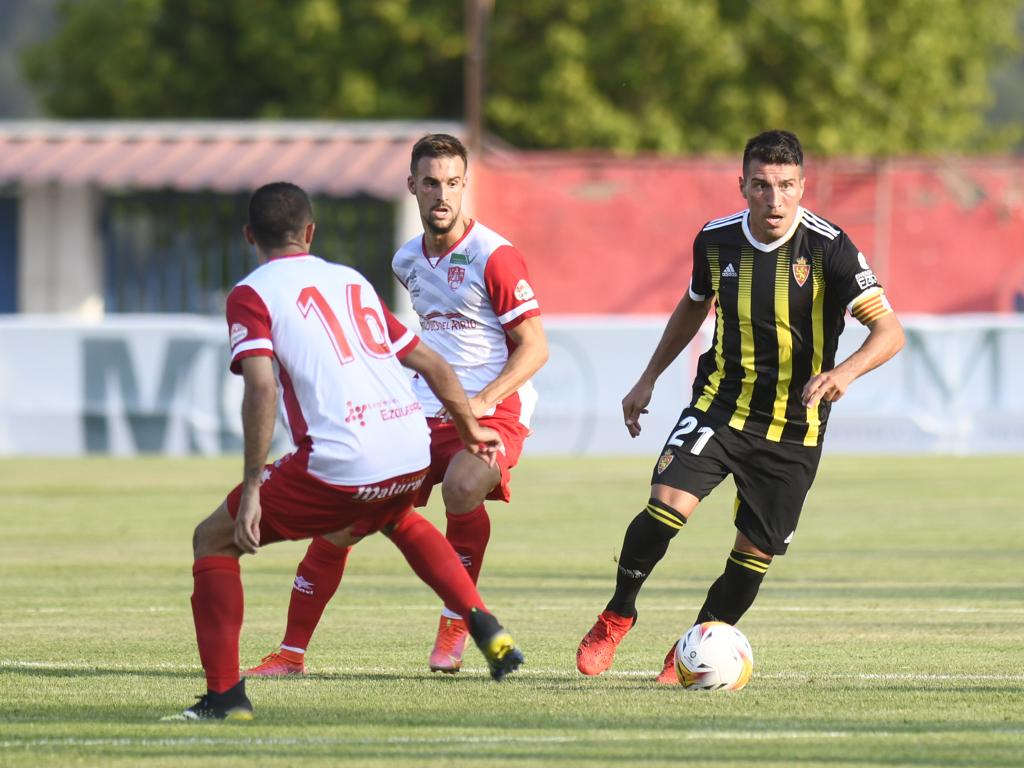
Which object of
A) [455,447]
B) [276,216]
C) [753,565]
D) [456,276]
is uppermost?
[276,216]

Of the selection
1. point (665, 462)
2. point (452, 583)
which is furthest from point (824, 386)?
point (452, 583)

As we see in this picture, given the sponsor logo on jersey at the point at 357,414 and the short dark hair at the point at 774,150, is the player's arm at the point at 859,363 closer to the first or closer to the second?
the short dark hair at the point at 774,150

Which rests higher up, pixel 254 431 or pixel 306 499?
pixel 254 431

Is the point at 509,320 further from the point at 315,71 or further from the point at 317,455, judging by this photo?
the point at 315,71

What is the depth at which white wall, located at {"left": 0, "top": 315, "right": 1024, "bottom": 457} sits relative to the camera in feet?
65.1

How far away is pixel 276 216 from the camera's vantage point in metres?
6.13

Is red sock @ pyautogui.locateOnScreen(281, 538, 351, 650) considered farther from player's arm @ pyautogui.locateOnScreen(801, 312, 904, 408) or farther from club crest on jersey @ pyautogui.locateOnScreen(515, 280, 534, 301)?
player's arm @ pyautogui.locateOnScreen(801, 312, 904, 408)

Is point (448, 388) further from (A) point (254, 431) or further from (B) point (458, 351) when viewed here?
(B) point (458, 351)

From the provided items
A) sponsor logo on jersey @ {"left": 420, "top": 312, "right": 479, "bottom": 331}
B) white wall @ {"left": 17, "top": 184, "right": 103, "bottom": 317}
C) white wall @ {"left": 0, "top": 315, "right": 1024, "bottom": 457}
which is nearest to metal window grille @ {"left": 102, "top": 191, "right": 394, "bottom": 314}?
white wall @ {"left": 17, "top": 184, "right": 103, "bottom": 317}

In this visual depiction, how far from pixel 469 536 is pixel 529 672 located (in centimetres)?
76

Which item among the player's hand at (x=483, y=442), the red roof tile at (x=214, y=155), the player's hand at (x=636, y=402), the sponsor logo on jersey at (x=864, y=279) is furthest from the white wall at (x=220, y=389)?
the player's hand at (x=483, y=442)

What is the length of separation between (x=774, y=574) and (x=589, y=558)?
133cm

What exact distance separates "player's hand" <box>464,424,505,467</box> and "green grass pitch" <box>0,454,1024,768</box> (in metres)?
0.90

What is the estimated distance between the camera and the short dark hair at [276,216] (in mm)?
6133
